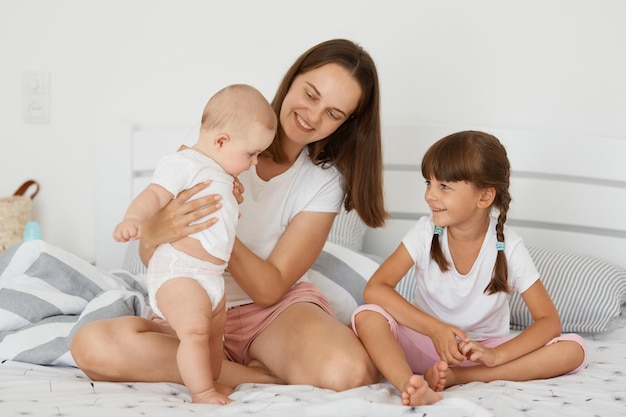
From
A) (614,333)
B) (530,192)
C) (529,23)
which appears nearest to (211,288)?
(614,333)

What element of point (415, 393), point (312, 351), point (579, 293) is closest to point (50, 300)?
point (312, 351)

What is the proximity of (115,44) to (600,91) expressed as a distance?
1.54 meters

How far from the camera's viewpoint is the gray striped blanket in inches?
62.7

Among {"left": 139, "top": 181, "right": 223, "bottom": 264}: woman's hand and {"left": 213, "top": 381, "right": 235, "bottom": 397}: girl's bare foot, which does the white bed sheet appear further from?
{"left": 139, "top": 181, "right": 223, "bottom": 264}: woman's hand

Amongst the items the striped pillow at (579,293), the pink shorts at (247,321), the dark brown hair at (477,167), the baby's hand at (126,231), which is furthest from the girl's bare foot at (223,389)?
the striped pillow at (579,293)

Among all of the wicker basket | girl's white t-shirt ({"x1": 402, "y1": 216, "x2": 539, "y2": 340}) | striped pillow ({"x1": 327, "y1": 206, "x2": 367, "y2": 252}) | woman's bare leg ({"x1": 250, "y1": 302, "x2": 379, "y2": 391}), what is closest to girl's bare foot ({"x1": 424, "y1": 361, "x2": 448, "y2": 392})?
woman's bare leg ({"x1": 250, "y1": 302, "x2": 379, "y2": 391})

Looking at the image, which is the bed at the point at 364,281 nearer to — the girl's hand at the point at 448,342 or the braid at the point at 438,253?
the girl's hand at the point at 448,342

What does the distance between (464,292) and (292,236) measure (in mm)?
395

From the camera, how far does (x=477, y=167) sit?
1.67 meters

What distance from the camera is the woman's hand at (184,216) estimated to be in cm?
144

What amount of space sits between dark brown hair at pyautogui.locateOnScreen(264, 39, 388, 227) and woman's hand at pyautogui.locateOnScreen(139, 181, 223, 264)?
347 millimetres

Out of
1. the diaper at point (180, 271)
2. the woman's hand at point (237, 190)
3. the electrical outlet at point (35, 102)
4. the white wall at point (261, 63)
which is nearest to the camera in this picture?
the diaper at point (180, 271)

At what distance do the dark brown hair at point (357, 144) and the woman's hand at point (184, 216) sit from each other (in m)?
0.35

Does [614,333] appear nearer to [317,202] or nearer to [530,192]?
[530,192]
